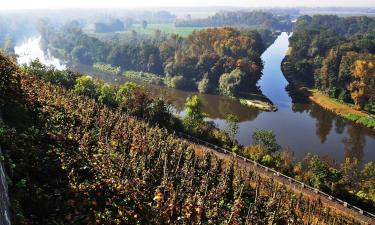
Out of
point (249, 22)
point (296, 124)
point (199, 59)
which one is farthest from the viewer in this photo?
point (249, 22)

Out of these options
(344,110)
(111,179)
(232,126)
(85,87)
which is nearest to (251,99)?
(344,110)

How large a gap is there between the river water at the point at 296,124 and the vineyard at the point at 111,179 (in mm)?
15246

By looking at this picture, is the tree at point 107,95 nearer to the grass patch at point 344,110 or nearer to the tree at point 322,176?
the tree at point 322,176

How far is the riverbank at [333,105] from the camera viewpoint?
46031 mm

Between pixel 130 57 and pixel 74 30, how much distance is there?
35083 millimetres

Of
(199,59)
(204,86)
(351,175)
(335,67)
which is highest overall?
(335,67)

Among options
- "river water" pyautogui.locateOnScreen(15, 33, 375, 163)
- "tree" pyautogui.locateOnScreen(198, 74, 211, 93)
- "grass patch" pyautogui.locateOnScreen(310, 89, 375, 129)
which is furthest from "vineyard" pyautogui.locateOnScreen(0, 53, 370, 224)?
"tree" pyautogui.locateOnScreen(198, 74, 211, 93)

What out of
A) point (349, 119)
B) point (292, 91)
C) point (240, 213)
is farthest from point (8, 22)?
point (240, 213)

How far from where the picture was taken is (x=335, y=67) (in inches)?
2251

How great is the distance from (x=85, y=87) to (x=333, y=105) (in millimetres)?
32575

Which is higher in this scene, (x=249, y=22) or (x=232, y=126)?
(x=249, y=22)

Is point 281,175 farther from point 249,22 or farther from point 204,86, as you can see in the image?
point 249,22

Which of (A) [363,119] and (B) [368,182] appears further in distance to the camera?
(A) [363,119]

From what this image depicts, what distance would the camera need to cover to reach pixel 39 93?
925 inches
